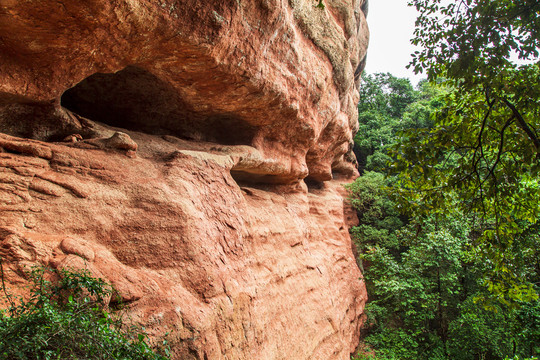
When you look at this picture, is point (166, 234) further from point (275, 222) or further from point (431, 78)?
point (431, 78)

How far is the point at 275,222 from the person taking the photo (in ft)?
24.0

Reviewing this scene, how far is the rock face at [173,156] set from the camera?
11.2 ft

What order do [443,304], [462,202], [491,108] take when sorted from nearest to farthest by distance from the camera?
[491,108]
[462,202]
[443,304]

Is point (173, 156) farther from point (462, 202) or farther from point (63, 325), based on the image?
point (462, 202)

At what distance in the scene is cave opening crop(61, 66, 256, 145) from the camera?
17.6 feet

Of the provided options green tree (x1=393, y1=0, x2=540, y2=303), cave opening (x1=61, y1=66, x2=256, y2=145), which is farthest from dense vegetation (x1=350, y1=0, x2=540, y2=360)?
cave opening (x1=61, y1=66, x2=256, y2=145)

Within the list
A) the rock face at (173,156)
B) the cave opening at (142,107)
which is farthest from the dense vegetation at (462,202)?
the cave opening at (142,107)

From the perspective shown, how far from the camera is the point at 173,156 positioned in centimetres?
514

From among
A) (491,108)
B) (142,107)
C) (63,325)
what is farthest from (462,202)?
(142,107)

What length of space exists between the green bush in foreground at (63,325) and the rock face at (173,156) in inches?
9.8

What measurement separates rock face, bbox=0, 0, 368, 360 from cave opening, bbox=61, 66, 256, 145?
3cm

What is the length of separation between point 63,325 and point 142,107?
4438 millimetres

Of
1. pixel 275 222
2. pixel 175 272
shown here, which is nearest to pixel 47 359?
pixel 175 272

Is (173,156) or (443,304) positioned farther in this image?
(443,304)
